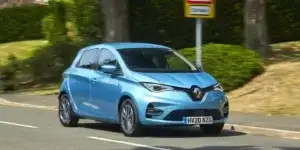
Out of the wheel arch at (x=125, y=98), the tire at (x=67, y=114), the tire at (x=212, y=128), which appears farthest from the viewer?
the tire at (x=67, y=114)

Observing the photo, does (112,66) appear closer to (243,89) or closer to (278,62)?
(243,89)

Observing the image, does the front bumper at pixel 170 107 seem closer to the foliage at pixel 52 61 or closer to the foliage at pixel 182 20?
the foliage at pixel 52 61

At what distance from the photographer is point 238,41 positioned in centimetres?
3020

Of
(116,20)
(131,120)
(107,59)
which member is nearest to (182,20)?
(116,20)

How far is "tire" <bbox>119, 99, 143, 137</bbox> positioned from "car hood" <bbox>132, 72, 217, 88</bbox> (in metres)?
0.49

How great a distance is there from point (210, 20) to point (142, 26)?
2578 mm

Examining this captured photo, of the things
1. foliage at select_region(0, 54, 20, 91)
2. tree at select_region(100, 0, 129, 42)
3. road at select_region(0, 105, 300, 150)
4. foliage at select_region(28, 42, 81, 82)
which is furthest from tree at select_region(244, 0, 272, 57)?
foliage at select_region(0, 54, 20, 91)

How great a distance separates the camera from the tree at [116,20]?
27266 millimetres

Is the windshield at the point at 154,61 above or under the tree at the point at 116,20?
above

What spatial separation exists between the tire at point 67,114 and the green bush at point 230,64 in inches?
208

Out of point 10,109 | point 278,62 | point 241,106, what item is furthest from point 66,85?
point 278,62

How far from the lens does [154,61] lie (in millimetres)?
15617

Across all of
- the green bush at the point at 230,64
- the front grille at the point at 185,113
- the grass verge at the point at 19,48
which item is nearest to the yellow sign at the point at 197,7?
the front grille at the point at 185,113

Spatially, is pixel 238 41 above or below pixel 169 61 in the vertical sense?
below
